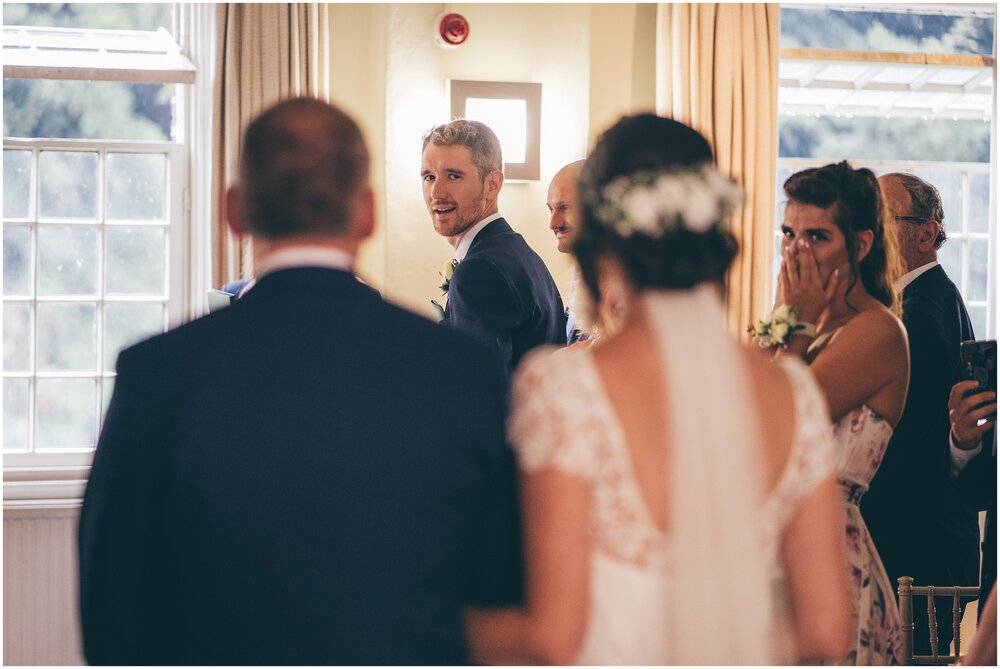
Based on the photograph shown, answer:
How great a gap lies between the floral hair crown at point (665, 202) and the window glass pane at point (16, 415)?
12.1 ft

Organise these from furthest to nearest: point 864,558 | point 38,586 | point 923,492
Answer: point 38,586, point 923,492, point 864,558

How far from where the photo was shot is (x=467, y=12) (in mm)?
4176

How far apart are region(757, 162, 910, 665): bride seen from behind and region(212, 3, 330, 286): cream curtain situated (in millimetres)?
2582

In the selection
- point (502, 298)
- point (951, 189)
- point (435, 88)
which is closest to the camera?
point (502, 298)

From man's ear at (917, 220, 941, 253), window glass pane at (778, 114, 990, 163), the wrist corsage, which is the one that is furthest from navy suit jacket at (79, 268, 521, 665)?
window glass pane at (778, 114, 990, 163)

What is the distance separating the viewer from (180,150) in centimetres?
428

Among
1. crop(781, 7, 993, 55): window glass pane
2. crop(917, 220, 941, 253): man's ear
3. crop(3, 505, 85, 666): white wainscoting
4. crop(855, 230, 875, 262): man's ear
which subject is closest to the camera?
crop(855, 230, 875, 262): man's ear

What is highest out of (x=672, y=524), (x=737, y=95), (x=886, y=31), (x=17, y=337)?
(x=886, y=31)

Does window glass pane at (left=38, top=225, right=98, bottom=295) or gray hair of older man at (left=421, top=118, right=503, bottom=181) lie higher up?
gray hair of older man at (left=421, top=118, right=503, bottom=181)

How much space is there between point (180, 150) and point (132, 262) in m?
0.54

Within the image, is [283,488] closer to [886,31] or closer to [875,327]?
[875,327]

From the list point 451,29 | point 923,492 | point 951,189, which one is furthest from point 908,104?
point 923,492

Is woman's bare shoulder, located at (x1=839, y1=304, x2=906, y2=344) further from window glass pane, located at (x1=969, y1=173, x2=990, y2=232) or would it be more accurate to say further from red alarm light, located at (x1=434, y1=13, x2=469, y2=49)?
window glass pane, located at (x1=969, y1=173, x2=990, y2=232)

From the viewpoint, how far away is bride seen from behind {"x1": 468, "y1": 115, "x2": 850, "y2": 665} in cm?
121
